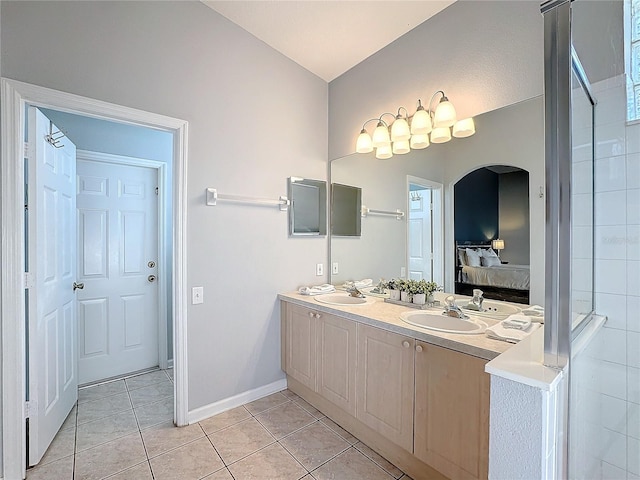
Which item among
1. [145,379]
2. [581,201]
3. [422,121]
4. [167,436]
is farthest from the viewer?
[145,379]

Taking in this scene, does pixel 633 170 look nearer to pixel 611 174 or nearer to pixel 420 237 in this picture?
pixel 611 174

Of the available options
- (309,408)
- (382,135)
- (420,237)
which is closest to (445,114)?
(382,135)

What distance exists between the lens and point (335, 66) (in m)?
2.72

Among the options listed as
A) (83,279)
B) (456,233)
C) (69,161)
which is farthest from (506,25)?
(83,279)

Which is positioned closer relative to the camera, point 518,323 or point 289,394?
point 518,323

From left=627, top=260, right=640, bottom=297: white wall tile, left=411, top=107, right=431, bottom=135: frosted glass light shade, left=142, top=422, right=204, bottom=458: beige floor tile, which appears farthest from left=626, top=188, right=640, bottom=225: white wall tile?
left=142, top=422, right=204, bottom=458: beige floor tile

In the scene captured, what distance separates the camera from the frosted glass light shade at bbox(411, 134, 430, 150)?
215 centimetres

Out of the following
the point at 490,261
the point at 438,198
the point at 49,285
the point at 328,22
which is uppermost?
the point at 328,22

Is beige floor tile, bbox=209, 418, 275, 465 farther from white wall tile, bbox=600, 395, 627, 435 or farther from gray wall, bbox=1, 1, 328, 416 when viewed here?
white wall tile, bbox=600, 395, 627, 435

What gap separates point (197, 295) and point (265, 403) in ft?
3.30

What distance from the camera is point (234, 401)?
2.34m

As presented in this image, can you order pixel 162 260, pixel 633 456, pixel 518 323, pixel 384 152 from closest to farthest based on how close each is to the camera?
pixel 633 456, pixel 518 323, pixel 384 152, pixel 162 260

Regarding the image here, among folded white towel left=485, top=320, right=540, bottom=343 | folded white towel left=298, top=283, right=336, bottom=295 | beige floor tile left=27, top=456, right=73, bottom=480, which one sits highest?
folded white towel left=298, top=283, right=336, bottom=295

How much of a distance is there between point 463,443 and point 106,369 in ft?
9.58
